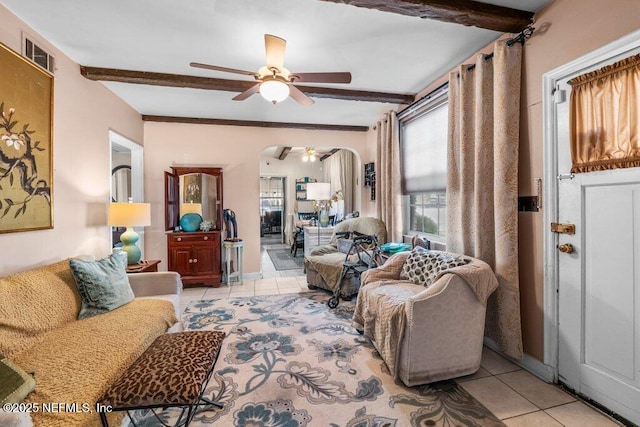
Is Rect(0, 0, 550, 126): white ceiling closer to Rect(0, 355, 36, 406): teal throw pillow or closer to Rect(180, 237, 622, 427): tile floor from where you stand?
Rect(0, 355, 36, 406): teal throw pillow

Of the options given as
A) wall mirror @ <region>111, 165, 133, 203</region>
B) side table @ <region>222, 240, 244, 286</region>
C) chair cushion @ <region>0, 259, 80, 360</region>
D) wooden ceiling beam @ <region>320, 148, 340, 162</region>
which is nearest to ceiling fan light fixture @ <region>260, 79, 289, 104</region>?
chair cushion @ <region>0, 259, 80, 360</region>

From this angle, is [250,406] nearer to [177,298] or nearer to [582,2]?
[177,298]

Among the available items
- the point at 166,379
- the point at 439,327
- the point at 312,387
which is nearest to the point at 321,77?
the point at 439,327

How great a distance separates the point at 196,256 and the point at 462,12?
4.14 meters

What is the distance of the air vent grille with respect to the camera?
2155mm

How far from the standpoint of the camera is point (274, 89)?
218 cm

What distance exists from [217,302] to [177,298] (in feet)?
3.67

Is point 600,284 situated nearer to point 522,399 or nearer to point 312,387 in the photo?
point 522,399

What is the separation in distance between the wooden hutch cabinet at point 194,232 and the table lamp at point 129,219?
3.35 ft

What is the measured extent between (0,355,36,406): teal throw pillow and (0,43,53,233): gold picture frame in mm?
1199

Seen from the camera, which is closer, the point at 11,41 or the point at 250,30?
the point at 11,41

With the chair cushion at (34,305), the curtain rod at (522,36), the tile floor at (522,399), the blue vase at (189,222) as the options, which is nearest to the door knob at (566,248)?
the tile floor at (522,399)

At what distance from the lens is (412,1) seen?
1.80 meters

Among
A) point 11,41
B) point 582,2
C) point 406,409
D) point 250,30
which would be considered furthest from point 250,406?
point 582,2
